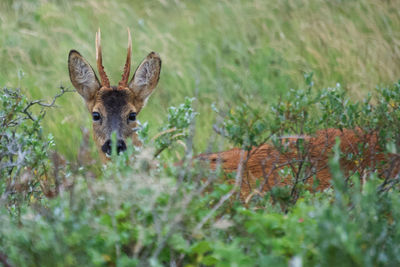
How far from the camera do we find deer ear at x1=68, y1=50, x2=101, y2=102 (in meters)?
5.14

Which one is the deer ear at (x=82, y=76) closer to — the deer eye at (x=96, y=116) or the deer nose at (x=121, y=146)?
the deer eye at (x=96, y=116)

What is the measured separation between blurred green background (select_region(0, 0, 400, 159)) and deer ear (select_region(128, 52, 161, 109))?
0.75 m

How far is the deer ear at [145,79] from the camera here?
17.3ft

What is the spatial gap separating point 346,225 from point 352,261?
12 centimetres

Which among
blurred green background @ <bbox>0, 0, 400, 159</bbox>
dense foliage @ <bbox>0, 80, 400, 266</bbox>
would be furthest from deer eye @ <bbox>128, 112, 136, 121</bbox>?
dense foliage @ <bbox>0, 80, 400, 266</bbox>

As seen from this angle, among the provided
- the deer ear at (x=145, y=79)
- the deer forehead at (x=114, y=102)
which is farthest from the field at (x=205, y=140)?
the deer forehead at (x=114, y=102)

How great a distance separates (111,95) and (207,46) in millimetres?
2922

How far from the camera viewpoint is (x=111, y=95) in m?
5.04

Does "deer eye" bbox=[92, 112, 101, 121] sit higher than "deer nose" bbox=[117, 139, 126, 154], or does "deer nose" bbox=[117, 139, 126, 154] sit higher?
"deer eye" bbox=[92, 112, 101, 121]

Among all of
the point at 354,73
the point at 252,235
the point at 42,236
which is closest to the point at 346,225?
the point at 252,235

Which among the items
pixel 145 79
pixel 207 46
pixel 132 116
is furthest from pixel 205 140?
pixel 207 46

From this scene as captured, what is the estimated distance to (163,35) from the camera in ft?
26.2

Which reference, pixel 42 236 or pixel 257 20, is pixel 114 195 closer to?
pixel 42 236

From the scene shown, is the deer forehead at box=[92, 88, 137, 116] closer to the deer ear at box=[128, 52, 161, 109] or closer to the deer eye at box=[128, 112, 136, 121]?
the deer eye at box=[128, 112, 136, 121]
